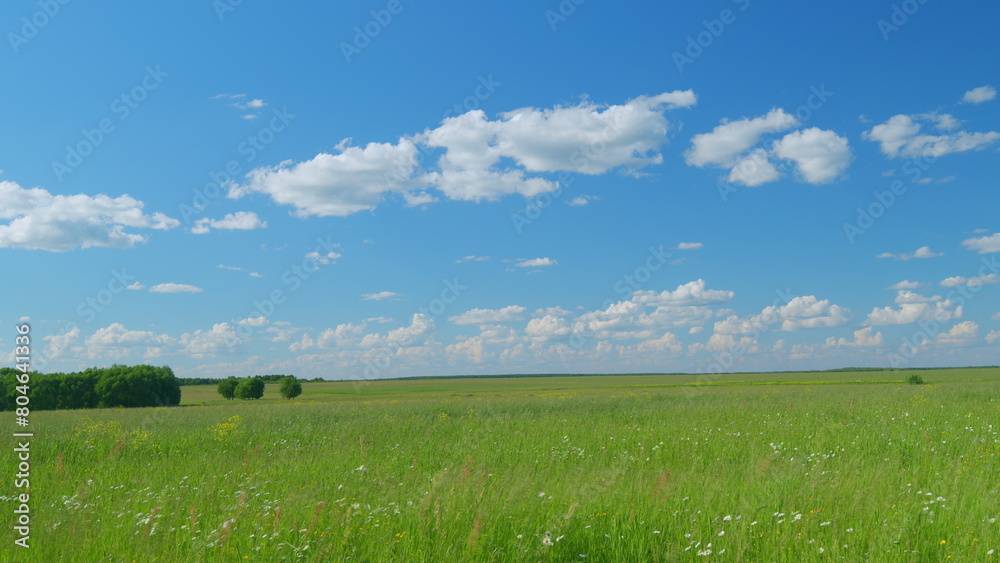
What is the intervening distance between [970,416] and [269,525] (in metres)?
16.3

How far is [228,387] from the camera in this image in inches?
3819

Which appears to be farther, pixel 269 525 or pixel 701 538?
pixel 269 525

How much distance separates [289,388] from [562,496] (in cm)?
9258

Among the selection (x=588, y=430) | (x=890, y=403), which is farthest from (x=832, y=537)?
(x=890, y=403)

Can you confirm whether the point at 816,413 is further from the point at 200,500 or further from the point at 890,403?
the point at 200,500

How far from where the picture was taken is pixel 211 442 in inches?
684

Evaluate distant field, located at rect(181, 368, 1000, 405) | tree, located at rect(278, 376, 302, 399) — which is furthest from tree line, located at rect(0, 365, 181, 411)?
tree, located at rect(278, 376, 302, 399)

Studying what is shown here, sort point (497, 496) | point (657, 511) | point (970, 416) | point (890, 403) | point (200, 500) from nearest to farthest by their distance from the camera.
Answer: point (657, 511) → point (497, 496) → point (200, 500) → point (970, 416) → point (890, 403)

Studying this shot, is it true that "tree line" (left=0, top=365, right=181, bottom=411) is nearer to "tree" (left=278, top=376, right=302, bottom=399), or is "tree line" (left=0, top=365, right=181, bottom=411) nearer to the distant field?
the distant field

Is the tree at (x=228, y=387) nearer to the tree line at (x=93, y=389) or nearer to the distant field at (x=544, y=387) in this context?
the distant field at (x=544, y=387)

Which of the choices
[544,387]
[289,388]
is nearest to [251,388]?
[289,388]

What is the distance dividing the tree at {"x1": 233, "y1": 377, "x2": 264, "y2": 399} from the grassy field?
84.2 m

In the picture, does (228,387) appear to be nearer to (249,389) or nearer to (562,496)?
(249,389)

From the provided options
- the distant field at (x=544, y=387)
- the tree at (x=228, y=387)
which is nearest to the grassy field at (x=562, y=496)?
the distant field at (x=544, y=387)
